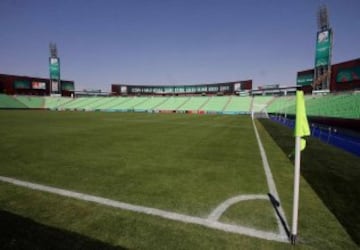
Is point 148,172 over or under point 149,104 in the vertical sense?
under

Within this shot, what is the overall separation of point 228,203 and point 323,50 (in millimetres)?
47688

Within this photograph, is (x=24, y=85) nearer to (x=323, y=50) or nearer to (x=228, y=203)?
(x=323, y=50)

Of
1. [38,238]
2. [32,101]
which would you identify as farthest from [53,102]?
[38,238]

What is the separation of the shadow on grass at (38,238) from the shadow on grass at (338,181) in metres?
3.87

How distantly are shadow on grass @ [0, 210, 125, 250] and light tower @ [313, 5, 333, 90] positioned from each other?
48996mm

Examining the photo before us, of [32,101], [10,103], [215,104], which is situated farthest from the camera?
[32,101]

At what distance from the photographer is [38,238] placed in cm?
316

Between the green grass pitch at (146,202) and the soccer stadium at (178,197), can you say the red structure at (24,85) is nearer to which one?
the soccer stadium at (178,197)

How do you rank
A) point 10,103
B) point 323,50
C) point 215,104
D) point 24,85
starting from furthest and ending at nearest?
1. point 24,85
2. point 215,104
3. point 10,103
4. point 323,50

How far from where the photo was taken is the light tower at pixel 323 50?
41.1 metres

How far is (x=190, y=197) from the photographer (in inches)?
189

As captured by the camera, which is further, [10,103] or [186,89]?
[186,89]

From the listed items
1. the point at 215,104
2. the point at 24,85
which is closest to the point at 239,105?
the point at 215,104

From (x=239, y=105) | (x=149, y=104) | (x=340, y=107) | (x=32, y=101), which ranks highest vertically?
(x=32, y=101)
